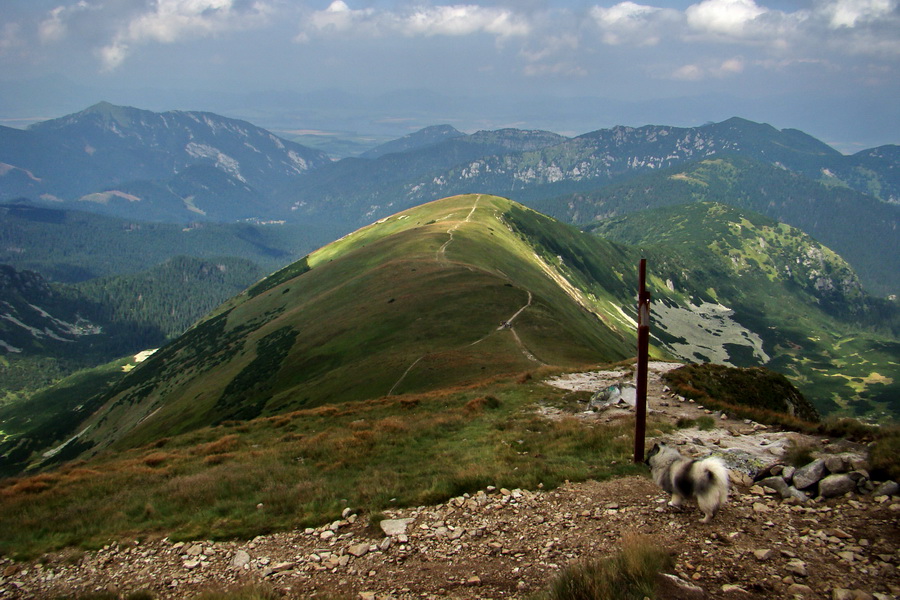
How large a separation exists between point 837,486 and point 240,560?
15698 mm

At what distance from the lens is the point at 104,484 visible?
2009 centimetres

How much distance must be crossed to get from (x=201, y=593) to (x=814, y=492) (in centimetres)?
1545

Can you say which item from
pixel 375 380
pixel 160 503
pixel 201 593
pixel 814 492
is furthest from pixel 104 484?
pixel 375 380

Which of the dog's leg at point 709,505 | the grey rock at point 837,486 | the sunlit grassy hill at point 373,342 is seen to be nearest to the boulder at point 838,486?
the grey rock at point 837,486

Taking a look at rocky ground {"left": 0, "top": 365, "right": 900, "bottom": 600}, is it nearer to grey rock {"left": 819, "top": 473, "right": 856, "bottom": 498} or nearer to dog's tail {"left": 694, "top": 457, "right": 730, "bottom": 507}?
grey rock {"left": 819, "top": 473, "right": 856, "bottom": 498}

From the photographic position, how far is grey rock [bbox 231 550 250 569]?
12.5 metres

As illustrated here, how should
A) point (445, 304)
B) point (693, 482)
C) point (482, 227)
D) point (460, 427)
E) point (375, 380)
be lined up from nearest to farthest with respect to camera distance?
point (693, 482), point (460, 427), point (375, 380), point (445, 304), point (482, 227)

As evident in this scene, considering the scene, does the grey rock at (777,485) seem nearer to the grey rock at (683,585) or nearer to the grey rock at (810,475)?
the grey rock at (810,475)

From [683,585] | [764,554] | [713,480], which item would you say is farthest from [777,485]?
[683,585]

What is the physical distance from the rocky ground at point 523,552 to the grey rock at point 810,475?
2.31ft

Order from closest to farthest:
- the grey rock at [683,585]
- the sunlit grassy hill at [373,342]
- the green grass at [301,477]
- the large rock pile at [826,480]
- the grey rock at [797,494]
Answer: the grey rock at [683,585] < the large rock pile at [826,480] < the grey rock at [797,494] < the green grass at [301,477] < the sunlit grassy hill at [373,342]

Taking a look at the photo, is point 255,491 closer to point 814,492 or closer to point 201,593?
point 201,593

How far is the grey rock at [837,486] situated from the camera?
11.9 m

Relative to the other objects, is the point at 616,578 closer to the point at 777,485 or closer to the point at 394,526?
the point at 394,526
